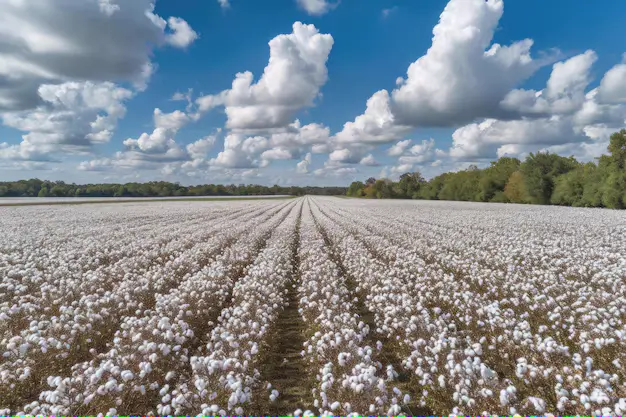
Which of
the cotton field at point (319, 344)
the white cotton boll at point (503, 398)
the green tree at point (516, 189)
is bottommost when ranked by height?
the cotton field at point (319, 344)

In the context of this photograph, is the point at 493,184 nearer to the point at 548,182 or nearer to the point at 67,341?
the point at 548,182

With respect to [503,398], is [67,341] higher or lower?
lower

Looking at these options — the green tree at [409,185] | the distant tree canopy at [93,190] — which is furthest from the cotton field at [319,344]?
the distant tree canopy at [93,190]

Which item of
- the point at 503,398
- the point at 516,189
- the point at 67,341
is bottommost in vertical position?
the point at 67,341

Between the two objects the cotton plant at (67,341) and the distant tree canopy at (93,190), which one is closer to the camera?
the cotton plant at (67,341)

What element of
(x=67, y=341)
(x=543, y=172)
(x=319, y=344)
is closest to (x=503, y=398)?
(x=319, y=344)

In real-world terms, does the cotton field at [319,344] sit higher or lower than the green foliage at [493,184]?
lower

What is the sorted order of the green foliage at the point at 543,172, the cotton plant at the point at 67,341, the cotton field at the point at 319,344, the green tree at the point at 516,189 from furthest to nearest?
the green tree at the point at 516,189
the green foliage at the point at 543,172
the cotton plant at the point at 67,341
the cotton field at the point at 319,344

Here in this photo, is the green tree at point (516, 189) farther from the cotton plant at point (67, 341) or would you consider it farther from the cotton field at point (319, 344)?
the cotton plant at point (67, 341)

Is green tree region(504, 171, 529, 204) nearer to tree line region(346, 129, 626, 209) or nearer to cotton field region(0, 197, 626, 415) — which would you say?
tree line region(346, 129, 626, 209)
